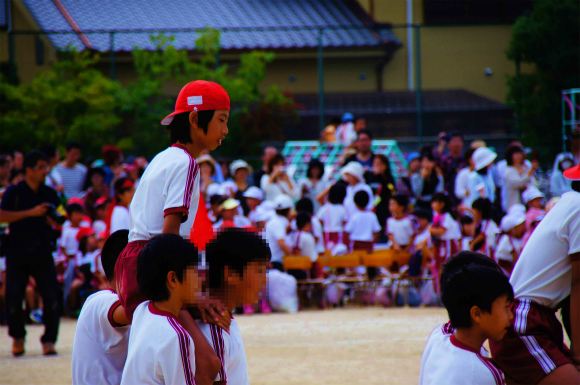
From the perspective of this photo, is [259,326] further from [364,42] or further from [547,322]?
[364,42]

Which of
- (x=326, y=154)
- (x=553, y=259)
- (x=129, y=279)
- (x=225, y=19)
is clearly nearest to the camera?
(x=129, y=279)

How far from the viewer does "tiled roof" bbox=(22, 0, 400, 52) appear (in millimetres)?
20531

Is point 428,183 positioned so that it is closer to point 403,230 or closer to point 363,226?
point 403,230

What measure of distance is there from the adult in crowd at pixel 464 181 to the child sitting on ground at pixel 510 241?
1843 mm

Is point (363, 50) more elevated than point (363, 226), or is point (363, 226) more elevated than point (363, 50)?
point (363, 50)

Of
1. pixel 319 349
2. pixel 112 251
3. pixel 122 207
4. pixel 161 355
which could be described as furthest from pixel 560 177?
pixel 161 355

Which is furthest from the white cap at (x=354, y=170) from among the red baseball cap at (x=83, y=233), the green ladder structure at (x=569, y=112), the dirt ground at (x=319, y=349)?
the green ladder structure at (x=569, y=112)

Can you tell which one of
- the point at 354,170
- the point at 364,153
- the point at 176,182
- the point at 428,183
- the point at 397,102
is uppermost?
the point at 397,102

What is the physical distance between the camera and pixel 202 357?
3033 millimetres

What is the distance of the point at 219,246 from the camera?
3070 mm

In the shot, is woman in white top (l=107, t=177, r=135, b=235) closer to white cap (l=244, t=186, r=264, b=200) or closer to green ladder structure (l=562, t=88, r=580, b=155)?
white cap (l=244, t=186, r=264, b=200)

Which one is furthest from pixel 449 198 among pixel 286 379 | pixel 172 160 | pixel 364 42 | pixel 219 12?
pixel 219 12

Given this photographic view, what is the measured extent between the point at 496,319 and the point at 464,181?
27.4ft

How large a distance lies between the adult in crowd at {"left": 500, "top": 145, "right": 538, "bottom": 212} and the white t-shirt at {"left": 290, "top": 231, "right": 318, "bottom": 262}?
112 inches
